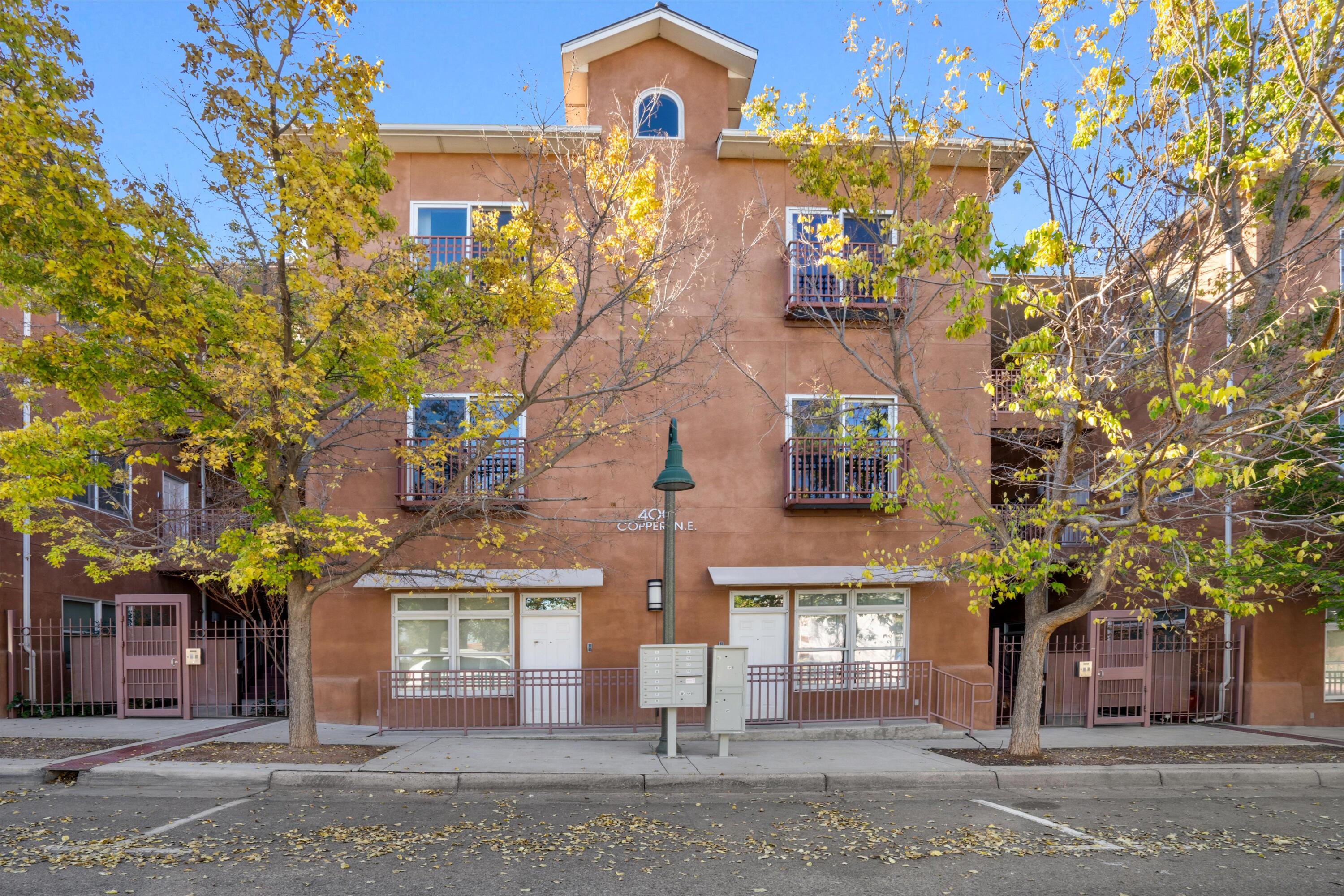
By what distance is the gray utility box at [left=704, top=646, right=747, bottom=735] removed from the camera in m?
10.3

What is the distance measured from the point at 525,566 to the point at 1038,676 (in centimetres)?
748

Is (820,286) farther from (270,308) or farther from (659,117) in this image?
(270,308)

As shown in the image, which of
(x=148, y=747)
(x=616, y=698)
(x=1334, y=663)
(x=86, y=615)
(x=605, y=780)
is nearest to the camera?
(x=605, y=780)

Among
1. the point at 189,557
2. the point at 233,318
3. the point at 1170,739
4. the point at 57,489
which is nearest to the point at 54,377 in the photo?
the point at 57,489

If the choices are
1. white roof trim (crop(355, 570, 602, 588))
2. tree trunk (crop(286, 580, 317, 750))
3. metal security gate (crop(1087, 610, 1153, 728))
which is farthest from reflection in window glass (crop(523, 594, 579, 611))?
metal security gate (crop(1087, 610, 1153, 728))

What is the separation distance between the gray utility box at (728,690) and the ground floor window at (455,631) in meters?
4.96

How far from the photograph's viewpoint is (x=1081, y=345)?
32.1 ft

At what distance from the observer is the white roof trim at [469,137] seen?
1391cm

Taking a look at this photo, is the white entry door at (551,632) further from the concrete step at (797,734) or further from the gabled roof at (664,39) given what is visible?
the gabled roof at (664,39)

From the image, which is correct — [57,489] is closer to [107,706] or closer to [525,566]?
[525,566]

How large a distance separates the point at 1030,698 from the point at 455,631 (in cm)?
883

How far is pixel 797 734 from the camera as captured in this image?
40.5 ft

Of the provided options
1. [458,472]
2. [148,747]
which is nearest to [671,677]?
[458,472]

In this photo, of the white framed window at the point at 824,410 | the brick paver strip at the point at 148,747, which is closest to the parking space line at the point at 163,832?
the brick paver strip at the point at 148,747
